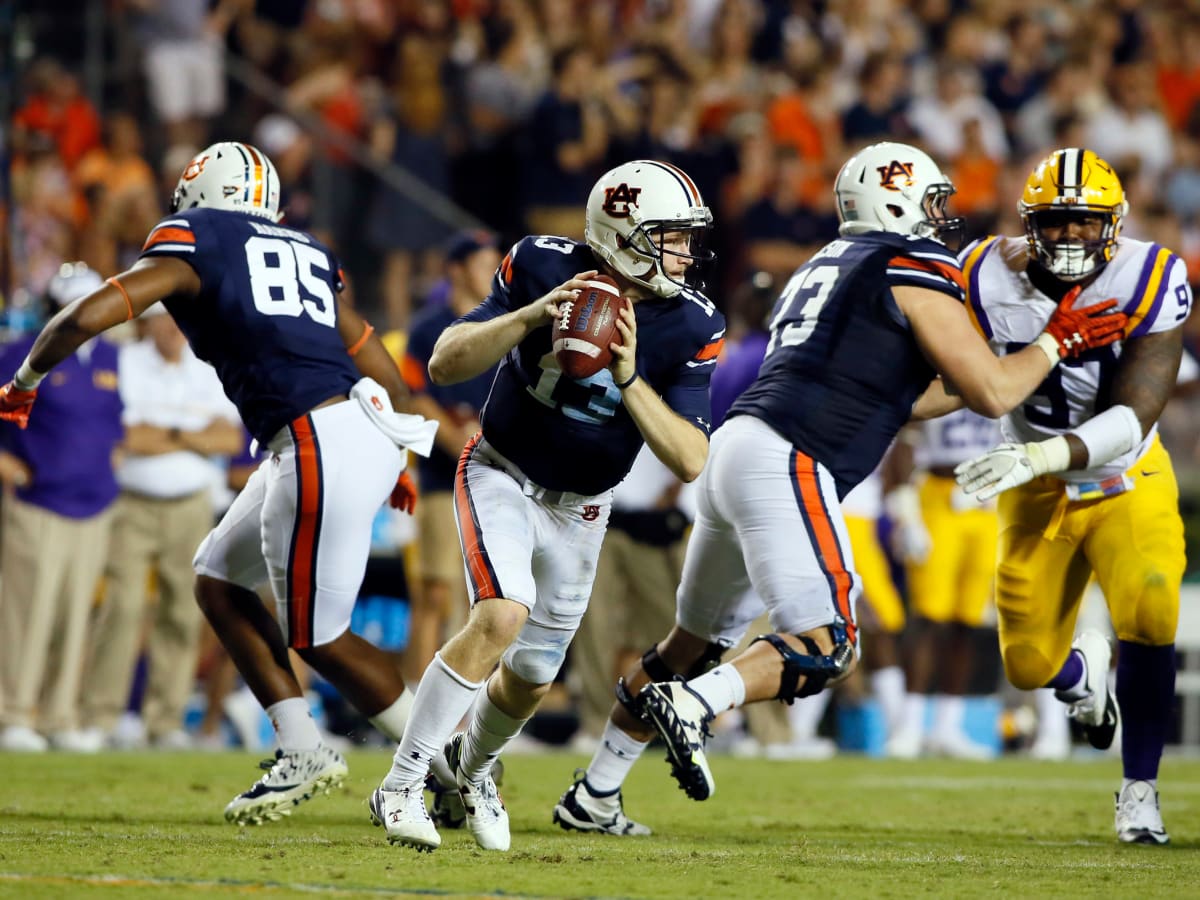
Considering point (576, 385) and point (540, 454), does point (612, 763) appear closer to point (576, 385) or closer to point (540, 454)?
point (540, 454)

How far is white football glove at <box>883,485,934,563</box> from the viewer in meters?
9.95

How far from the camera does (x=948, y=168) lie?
1276 cm

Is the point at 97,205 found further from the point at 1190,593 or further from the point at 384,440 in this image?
the point at 1190,593

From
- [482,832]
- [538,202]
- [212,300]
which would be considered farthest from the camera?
[538,202]

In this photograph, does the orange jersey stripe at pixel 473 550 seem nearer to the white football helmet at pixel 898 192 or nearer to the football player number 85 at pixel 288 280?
the football player number 85 at pixel 288 280

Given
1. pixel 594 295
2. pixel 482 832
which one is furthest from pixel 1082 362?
pixel 482 832

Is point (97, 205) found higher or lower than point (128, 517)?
higher

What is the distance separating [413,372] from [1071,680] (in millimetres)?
4126

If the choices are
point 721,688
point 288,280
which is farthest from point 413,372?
point 721,688

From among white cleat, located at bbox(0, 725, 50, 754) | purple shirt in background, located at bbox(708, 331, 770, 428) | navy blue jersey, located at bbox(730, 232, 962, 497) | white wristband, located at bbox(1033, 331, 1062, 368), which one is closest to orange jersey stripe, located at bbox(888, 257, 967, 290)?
navy blue jersey, located at bbox(730, 232, 962, 497)

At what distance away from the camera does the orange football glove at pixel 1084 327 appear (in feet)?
18.5

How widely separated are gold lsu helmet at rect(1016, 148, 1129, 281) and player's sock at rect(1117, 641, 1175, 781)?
124cm

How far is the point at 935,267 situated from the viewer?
5.39 metres

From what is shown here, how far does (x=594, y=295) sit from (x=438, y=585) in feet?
16.0
